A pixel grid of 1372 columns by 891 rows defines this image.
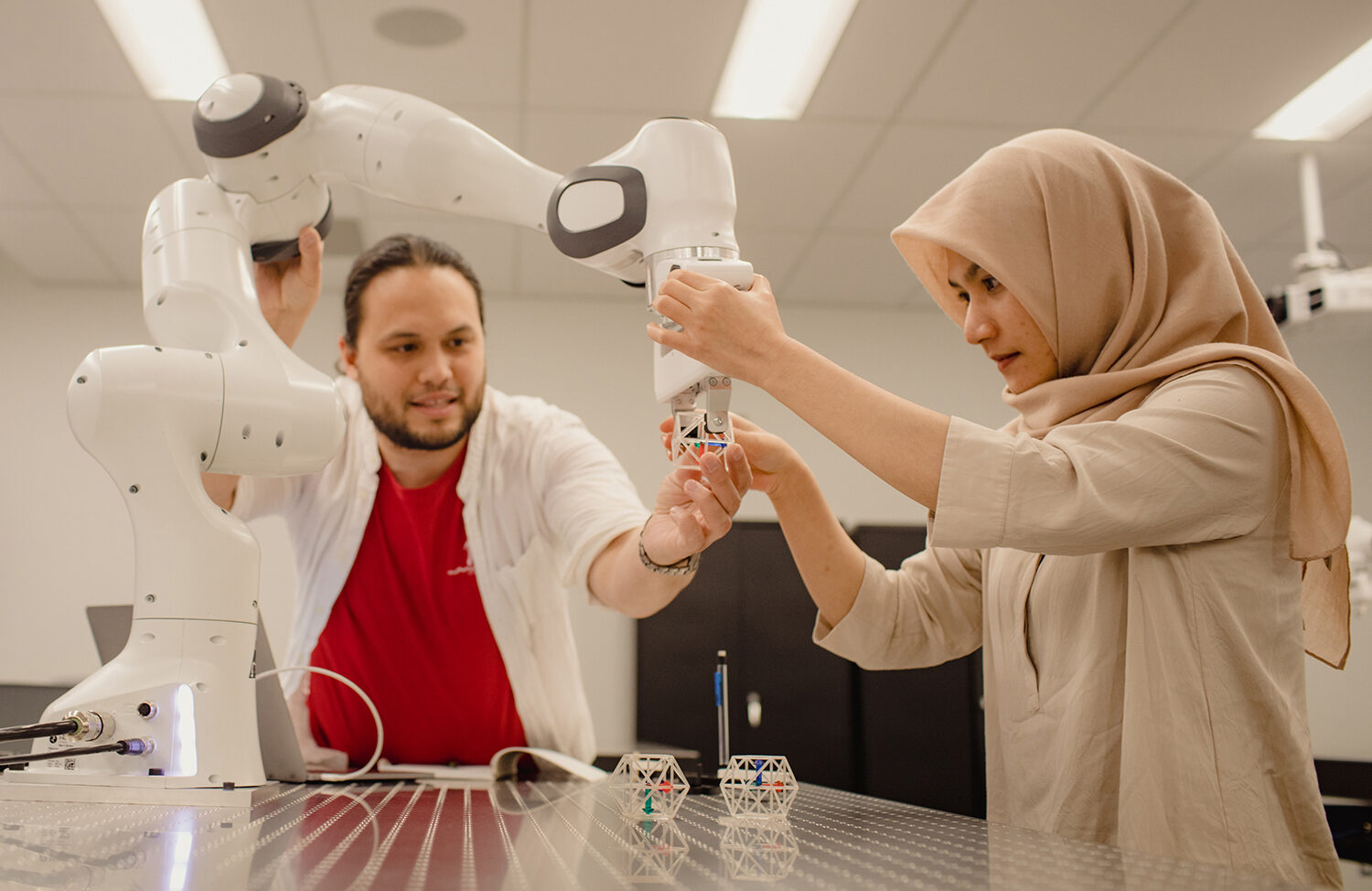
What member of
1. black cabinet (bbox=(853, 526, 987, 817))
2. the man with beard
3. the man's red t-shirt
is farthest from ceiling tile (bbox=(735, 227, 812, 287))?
the man's red t-shirt

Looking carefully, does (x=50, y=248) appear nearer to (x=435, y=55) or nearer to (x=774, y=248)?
(x=435, y=55)

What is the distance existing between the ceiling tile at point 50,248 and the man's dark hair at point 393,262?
113 inches

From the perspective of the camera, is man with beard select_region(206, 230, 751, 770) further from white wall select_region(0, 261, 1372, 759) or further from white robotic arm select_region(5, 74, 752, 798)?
white wall select_region(0, 261, 1372, 759)

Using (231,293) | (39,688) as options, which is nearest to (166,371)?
(231,293)

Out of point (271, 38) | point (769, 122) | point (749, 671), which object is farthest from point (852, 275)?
point (271, 38)

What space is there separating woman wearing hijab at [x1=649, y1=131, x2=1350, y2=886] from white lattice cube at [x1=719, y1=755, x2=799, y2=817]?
0.90ft

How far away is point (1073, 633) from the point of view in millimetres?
1062

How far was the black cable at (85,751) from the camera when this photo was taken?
84cm

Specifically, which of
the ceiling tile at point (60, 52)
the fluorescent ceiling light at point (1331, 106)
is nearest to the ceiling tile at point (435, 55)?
the ceiling tile at point (60, 52)

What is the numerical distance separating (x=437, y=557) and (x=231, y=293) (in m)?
0.70

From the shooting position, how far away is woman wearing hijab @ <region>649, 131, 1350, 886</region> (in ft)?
3.02

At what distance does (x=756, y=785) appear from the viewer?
3.02 feet

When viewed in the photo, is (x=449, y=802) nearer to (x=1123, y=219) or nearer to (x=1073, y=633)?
(x=1073, y=633)

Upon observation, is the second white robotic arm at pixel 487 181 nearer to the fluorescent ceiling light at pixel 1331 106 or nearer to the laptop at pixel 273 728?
the laptop at pixel 273 728
